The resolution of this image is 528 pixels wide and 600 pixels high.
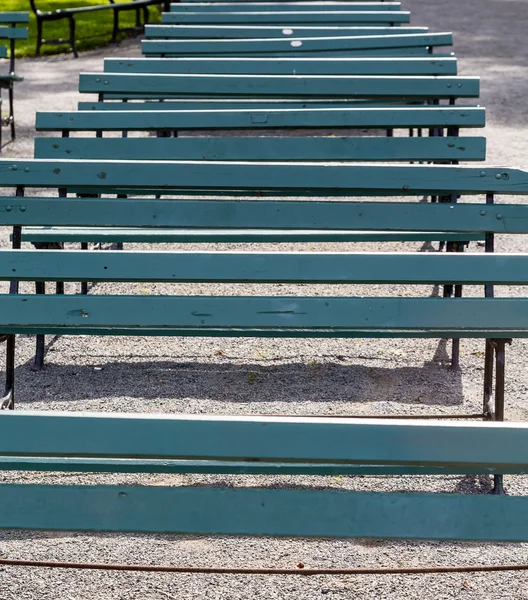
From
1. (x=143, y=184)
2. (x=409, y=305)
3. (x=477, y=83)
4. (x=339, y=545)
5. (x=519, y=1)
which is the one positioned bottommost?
(x=339, y=545)

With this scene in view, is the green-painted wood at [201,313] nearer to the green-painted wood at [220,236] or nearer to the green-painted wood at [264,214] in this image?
the green-painted wood at [264,214]

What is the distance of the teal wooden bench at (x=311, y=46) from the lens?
8.09 metres

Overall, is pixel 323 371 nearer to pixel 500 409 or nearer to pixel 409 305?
pixel 500 409

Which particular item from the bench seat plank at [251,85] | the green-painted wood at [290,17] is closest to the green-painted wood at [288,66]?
the bench seat plank at [251,85]

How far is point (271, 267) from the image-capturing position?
129 inches

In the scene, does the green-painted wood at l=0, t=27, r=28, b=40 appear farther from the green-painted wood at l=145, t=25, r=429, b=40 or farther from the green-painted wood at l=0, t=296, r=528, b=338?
the green-painted wood at l=0, t=296, r=528, b=338

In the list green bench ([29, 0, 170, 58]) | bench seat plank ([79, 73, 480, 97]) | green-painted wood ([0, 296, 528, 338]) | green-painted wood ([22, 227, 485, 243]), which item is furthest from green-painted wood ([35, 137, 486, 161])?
green bench ([29, 0, 170, 58])

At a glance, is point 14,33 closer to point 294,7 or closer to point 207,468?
point 294,7

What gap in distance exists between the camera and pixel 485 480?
144 inches

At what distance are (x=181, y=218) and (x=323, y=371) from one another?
1152mm

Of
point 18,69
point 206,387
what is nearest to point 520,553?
point 206,387

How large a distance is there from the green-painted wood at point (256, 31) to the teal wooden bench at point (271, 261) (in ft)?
14.9

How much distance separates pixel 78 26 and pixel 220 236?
12938mm

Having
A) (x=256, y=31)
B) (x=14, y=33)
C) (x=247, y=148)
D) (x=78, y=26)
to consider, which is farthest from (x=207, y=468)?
(x=78, y=26)
